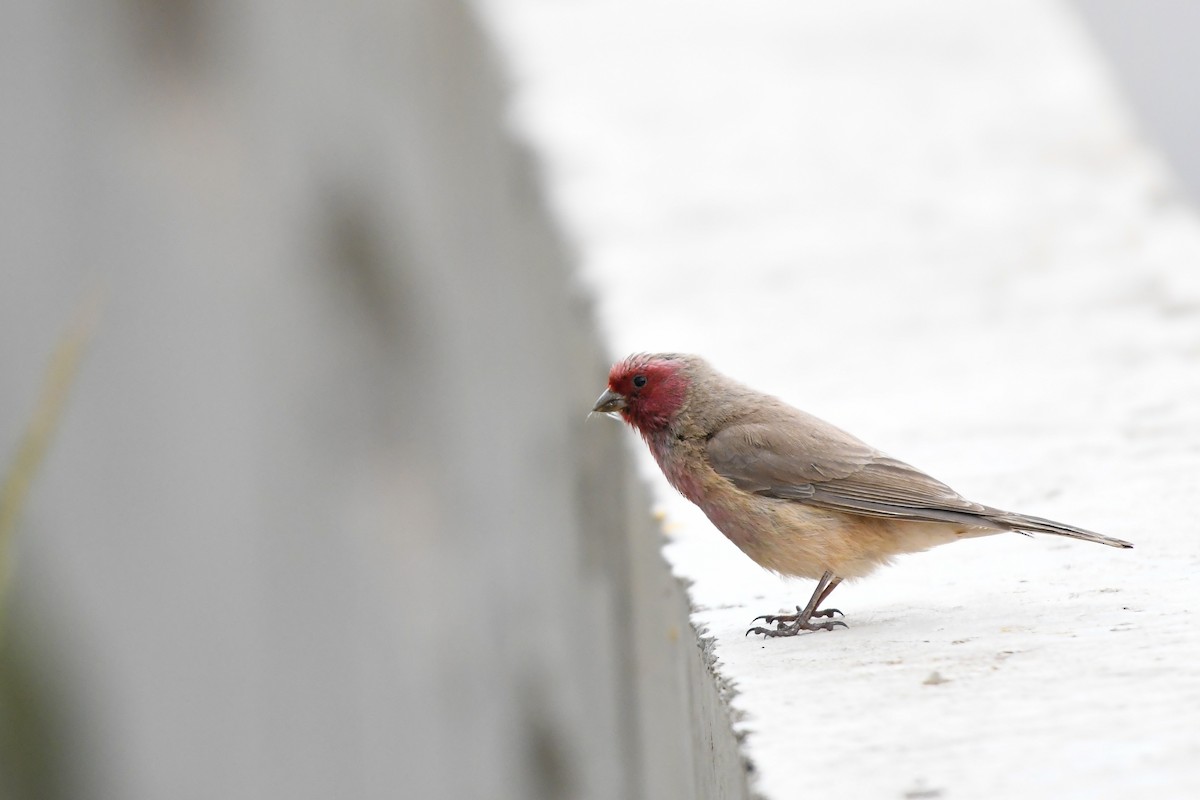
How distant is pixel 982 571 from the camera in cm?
315

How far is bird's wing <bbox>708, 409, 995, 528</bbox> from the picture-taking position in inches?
116

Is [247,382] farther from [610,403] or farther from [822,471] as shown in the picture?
[822,471]

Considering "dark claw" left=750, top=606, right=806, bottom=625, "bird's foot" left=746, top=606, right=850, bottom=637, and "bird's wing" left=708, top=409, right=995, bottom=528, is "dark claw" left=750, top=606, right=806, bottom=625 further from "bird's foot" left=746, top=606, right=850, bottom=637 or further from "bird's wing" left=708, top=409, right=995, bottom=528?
"bird's wing" left=708, top=409, right=995, bottom=528

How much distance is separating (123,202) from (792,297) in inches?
139

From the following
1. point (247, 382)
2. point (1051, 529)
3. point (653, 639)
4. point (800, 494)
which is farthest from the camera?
point (247, 382)

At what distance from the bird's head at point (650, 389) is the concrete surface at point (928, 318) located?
0.29m

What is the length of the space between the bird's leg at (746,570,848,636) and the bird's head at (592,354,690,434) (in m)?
0.56

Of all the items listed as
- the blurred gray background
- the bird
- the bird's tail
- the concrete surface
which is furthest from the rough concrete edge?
the blurred gray background

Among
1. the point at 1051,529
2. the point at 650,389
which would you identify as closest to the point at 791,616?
the point at 1051,529

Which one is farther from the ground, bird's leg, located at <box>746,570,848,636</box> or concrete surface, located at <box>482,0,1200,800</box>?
concrete surface, located at <box>482,0,1200,800</box>

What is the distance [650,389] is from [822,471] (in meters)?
0.49

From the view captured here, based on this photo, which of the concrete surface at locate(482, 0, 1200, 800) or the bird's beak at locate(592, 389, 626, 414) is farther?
the bird's beak at locate(592, 389, 626, 414)

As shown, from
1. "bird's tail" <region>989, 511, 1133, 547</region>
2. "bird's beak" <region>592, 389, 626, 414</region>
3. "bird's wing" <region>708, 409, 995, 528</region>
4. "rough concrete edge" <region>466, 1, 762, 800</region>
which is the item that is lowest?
"rough concrete edge" <region>466, 1, 762, 800</region>

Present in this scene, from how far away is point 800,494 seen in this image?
3107 mm
